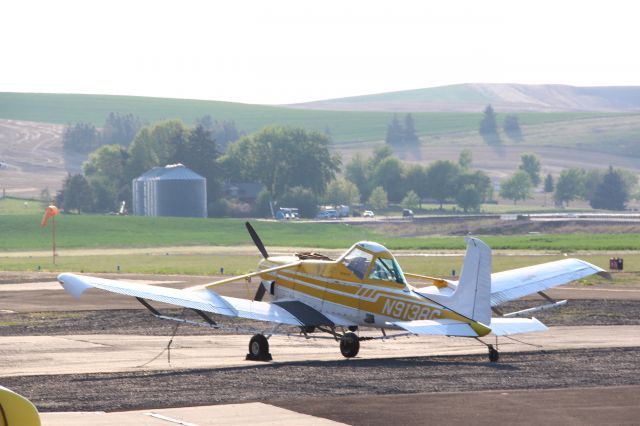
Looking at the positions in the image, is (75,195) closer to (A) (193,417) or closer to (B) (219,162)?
(B) (219,162)

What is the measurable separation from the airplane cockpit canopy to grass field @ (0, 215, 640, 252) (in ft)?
205

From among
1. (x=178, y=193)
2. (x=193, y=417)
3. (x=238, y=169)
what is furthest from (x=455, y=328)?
(x=238, y=169)

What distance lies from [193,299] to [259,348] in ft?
6.09

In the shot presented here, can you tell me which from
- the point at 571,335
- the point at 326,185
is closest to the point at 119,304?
the point at 571,335

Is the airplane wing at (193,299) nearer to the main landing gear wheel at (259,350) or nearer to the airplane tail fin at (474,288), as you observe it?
the main landing gear wheel at (259,350)

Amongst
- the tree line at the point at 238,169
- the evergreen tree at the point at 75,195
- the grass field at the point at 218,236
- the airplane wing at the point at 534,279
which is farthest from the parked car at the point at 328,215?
the airplane wing at the point at 534,279

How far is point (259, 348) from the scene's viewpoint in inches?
1055

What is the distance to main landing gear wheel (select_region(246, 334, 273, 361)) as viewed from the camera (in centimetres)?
2673

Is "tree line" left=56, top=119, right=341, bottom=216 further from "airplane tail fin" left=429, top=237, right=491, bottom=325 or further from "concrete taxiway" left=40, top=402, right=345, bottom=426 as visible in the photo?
"concrete taxiway" left=40, top=402, right=345, bottom=426

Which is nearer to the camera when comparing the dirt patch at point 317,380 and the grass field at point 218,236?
the dirt patch at point 317,380

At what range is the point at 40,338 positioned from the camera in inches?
1236

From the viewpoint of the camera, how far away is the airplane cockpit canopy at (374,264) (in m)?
26.4

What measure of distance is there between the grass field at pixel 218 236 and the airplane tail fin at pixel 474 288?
63935mm

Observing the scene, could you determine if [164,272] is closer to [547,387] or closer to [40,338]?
[40,338]
